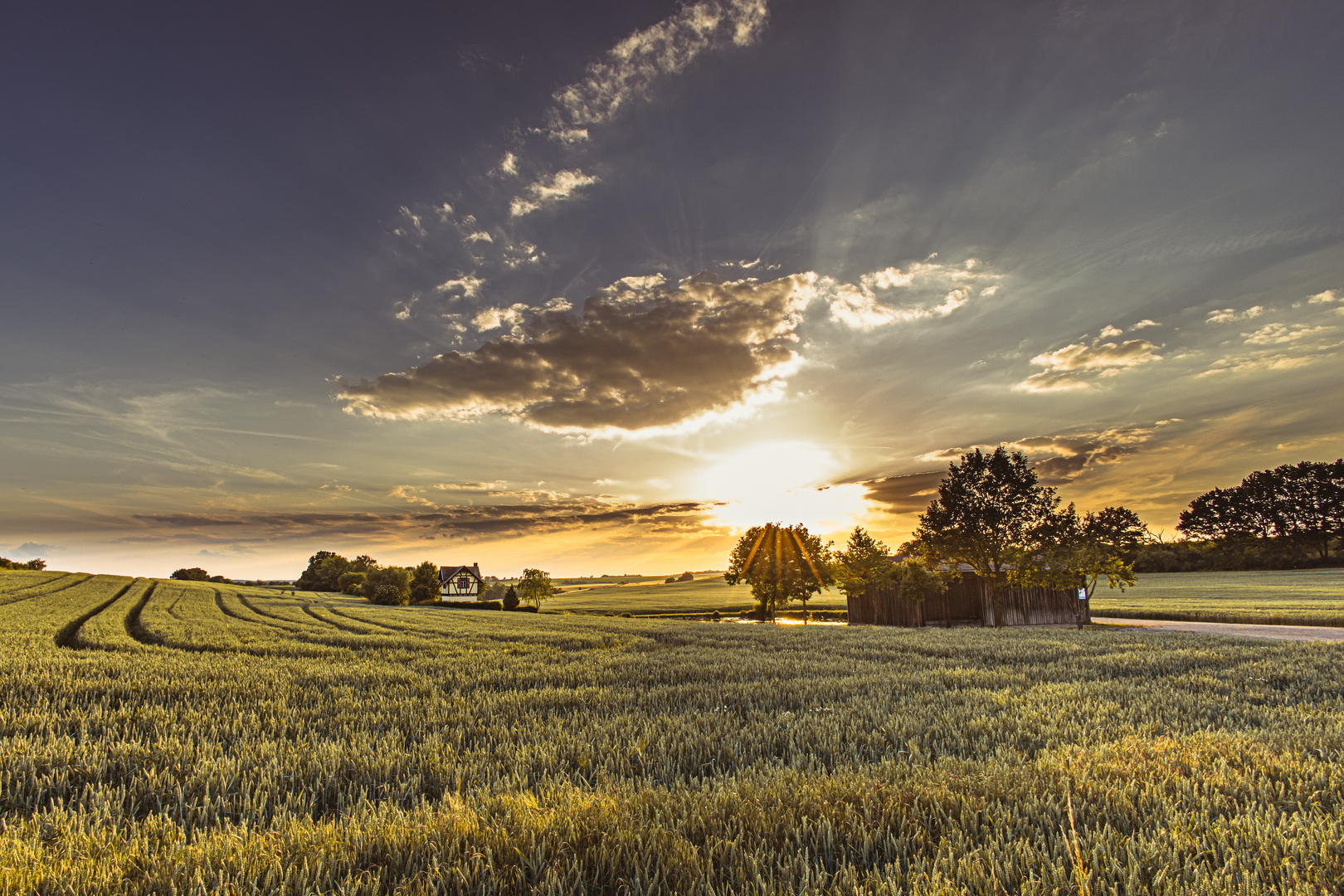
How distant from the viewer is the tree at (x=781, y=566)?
171 feet

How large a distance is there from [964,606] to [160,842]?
145 feet

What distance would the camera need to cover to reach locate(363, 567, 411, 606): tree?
75.6m

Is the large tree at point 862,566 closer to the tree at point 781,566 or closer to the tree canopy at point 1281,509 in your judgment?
the tree at point 781,566

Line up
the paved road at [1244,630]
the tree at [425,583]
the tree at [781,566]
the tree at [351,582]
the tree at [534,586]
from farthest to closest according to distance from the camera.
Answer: the tree at [351,582] < the tree at [425,583] < the tree at [534,586] < the tree at [781,566] < the paved road at [1244,630]

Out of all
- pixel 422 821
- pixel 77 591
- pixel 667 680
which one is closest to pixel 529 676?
pixel 667 680

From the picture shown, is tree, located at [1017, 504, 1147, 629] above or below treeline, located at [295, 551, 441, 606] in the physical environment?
above

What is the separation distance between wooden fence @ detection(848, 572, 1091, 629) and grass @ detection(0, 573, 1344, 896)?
92.1 feet

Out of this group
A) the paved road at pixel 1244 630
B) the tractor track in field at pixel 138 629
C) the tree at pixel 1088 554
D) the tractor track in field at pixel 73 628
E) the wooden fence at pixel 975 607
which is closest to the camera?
the tractor track in field at pixel 73 628

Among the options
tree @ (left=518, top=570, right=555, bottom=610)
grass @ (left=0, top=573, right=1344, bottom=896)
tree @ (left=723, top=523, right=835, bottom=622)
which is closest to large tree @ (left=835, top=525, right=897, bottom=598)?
tree @ (left=723, top=523, right=835, bottom=622)

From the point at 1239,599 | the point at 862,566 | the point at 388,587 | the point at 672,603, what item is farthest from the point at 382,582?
the point at 1239,599

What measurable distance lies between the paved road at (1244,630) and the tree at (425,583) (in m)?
81.8

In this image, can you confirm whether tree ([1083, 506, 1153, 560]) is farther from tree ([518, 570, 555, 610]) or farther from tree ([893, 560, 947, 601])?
tree ([518, 570, 555, 610])

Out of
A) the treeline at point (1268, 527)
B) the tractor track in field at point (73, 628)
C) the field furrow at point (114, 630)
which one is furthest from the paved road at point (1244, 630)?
the treeline at point (1268, 527)

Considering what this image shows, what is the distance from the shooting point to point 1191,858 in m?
2.79
